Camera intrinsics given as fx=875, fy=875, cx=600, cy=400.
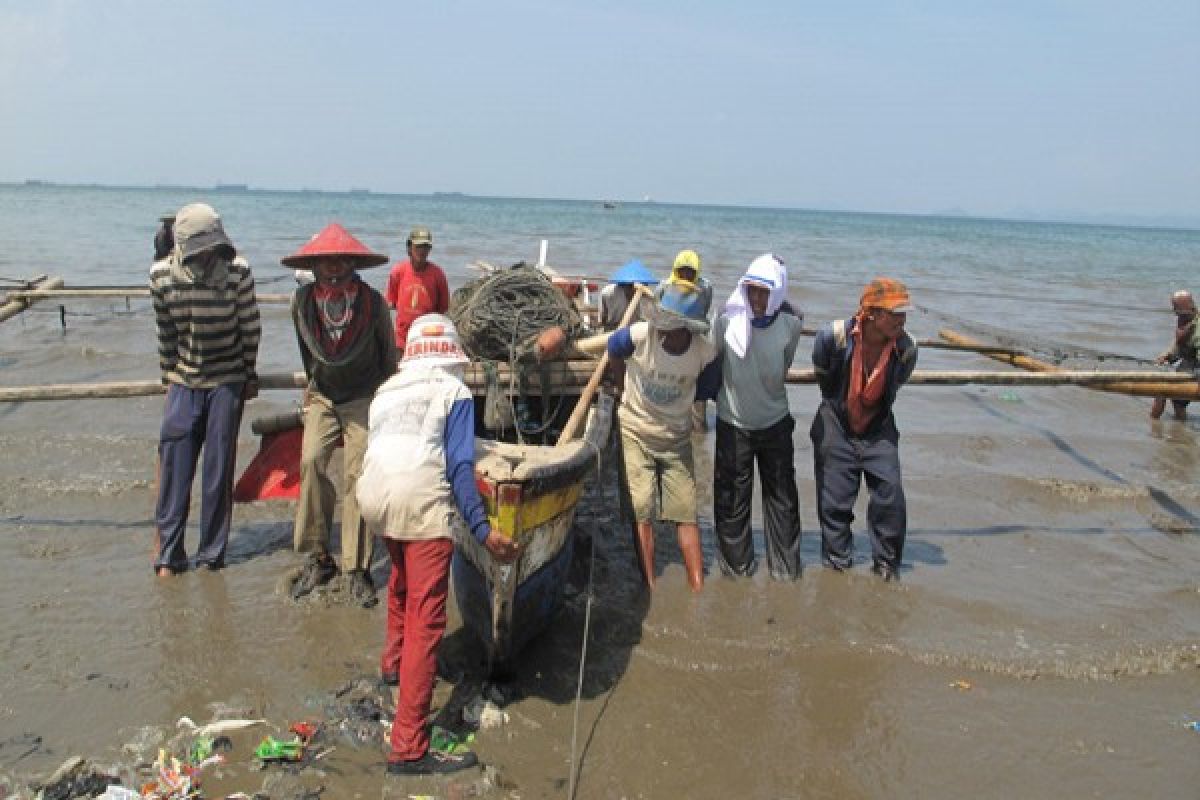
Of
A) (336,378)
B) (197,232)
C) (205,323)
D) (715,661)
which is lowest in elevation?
(715,661)

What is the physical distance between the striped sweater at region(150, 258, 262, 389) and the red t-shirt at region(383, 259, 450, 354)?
1.87 m

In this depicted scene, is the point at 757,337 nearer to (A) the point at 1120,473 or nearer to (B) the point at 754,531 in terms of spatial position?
(B) the point at 754,531

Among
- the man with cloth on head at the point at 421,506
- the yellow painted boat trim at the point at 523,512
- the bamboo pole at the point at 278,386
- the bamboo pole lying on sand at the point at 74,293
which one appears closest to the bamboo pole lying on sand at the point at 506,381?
the bamboo pole at the point at 278,386

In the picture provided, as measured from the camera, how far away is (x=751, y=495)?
526 centimetres

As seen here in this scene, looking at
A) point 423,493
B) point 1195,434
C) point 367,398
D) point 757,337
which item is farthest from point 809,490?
point 1195,434

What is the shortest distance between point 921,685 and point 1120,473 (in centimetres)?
527

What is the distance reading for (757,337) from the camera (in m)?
4.98

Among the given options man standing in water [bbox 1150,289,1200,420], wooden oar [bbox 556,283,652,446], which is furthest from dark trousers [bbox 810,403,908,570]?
man standing in water [bbox 1150,289,1200,420]

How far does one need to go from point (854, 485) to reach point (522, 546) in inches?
94.8

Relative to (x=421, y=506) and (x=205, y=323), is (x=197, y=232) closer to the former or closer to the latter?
(x=205, y=323)

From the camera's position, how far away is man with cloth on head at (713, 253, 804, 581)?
4.95 m

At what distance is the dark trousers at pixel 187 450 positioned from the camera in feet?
16.6

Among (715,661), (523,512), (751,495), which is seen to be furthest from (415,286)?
(715,661)

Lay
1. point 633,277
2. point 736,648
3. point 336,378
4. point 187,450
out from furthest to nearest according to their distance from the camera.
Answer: point 633,277 < point 187,450 < point 336,378 < point 736,648
